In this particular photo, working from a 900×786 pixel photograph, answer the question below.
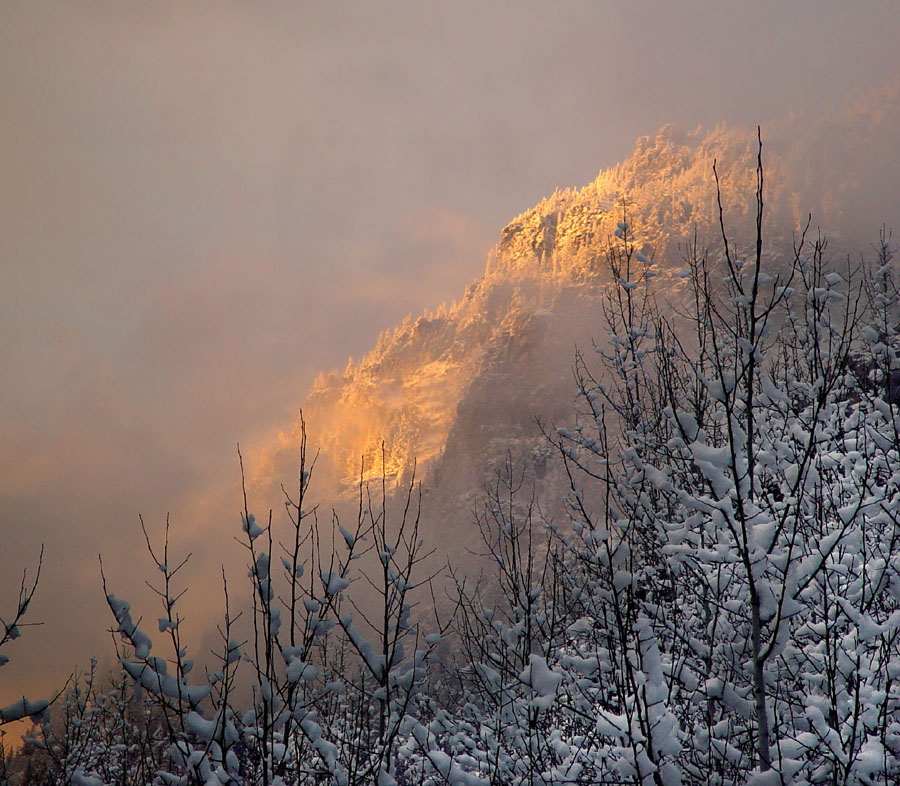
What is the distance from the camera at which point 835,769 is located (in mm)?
2344

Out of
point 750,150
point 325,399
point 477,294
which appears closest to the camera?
point 750,150

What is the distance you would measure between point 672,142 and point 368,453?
9886 cm

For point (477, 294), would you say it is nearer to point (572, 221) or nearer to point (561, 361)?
point (572, 221)

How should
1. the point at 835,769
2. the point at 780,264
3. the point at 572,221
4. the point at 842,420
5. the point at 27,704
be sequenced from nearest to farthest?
the point at 835,769, the point at 27,704, the point at 842,420, the point at 780,264, the point at 572,221

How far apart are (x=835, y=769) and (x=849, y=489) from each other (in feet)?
10.2

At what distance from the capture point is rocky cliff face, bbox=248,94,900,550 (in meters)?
94.6

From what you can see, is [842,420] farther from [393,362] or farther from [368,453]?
[393,362]

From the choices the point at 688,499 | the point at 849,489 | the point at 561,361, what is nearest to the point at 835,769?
the point at 688,499

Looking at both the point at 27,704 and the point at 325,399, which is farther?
the point at 325,399

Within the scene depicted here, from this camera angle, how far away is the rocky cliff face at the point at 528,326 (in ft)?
310

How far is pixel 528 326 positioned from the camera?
112188 millimetres

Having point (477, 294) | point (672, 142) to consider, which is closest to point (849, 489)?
point (477, 294)

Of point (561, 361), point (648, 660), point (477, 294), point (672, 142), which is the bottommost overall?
point (648, 660)

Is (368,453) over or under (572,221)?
under
